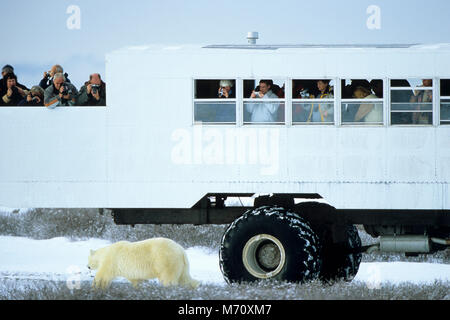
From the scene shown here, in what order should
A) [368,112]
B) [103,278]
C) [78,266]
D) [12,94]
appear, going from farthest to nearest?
[78,266], [12,94], [368,112], [103,278]

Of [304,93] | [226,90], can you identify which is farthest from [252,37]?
[304,93]

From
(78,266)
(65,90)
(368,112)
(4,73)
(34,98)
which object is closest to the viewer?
(368,112)

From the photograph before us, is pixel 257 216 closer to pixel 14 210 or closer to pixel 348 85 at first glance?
pixel 348 85

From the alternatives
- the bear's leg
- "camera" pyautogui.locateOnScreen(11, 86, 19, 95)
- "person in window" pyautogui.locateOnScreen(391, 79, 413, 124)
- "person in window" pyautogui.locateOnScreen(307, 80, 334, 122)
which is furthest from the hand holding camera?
"person in window" pyautogui.locateOnScreen(391, 79, 413, 124)

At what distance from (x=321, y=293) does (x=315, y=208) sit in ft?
5.67

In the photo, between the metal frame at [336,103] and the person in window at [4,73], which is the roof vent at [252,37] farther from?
the person in window at [4,73]

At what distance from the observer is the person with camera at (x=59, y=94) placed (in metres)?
9.73

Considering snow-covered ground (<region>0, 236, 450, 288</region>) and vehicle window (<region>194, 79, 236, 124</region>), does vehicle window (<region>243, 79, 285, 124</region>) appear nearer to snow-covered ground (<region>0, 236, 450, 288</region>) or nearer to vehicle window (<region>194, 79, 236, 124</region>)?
vehicle window (<region>194, 79, 236, 124</region>)

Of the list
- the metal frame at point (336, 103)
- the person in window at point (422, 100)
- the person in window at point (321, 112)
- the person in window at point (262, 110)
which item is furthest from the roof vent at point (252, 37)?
the person in window at point (422, 100)

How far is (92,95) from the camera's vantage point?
32.3 ft

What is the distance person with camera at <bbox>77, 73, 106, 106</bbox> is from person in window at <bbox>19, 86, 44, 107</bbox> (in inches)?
21.9

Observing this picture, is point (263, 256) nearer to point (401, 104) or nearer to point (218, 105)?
point (218, 105)

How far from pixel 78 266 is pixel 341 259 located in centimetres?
508

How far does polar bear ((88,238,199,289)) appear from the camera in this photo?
9.26 meters
